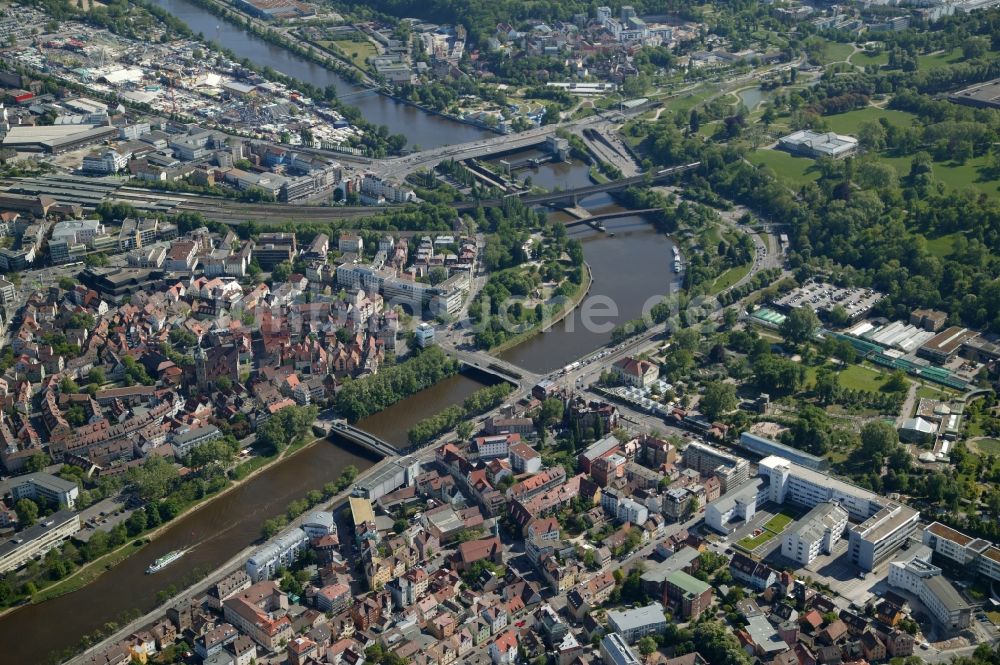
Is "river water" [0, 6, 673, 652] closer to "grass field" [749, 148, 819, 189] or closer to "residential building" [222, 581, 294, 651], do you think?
"residential building" [222, 581, 294, 651]

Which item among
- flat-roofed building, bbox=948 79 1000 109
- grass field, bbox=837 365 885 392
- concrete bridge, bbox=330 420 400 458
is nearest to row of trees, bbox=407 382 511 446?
concrete bridge, bbox=330 420 400 458

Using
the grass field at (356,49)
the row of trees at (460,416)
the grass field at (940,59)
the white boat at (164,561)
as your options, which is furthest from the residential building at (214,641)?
the grass field at (940,59)

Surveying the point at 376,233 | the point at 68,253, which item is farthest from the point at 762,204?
the point at 68,253

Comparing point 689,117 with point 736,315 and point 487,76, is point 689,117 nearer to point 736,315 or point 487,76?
point 487,76

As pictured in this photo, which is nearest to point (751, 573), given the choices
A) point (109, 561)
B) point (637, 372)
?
point (637, 372)

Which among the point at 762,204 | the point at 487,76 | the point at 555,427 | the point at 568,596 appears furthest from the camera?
the point at 487,76

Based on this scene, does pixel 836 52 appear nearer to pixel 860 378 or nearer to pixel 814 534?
pixel 860 378
